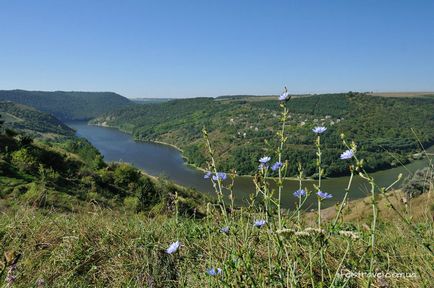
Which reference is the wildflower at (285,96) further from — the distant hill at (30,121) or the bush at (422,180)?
the distant hill at (30,121)

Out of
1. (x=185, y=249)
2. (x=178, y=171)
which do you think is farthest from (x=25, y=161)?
(x=178, y=171)

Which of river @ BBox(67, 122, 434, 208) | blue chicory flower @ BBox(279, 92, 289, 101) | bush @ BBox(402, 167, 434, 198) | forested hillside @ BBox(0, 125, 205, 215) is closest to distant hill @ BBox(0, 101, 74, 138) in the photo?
river @ BBox(67, 122, 434, 208)

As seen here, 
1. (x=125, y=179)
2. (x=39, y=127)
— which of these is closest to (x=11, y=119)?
(x=39, y=127)

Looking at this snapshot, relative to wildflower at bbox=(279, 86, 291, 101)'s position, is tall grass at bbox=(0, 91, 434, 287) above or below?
below

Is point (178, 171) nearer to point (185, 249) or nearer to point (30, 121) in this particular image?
point (30, 121)

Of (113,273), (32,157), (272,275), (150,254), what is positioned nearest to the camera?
(272,275)

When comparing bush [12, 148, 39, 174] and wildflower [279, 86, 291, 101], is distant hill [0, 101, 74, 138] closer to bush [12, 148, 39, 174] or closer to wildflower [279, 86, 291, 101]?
bush [12, 148, 39, 174]

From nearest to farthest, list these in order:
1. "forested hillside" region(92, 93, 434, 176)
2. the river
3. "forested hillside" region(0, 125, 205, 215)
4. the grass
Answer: the grass → "forested hillside" region(0, 125, 205, 215) → the river → "forested hillside" region(92, 93, 434, 176)

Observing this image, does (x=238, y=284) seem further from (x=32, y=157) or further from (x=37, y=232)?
(x=32, y=157)

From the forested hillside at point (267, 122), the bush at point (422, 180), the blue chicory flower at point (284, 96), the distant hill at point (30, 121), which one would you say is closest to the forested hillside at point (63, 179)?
the bush at point (422, 180)
